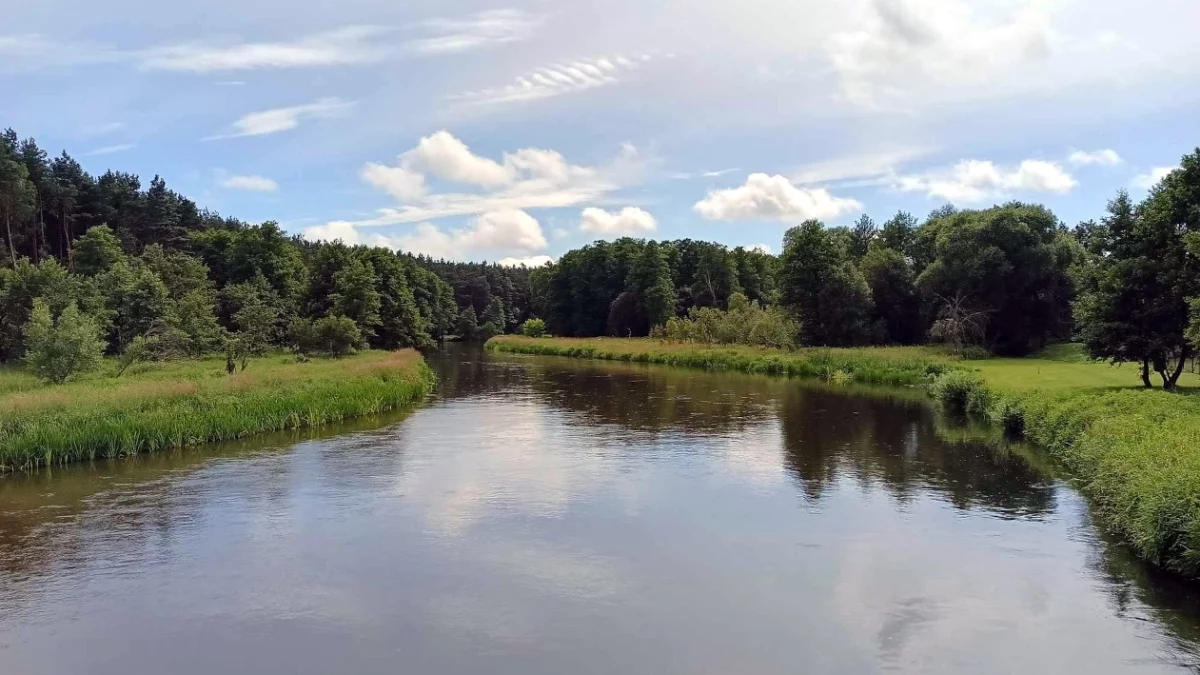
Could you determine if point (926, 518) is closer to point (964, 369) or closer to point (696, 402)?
point (696, 402)

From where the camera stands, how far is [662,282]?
84.2 metres

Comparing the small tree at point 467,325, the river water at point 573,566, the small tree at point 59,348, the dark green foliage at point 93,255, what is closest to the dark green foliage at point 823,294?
the river water at point 573,566

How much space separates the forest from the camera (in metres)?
23.8

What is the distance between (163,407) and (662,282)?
64521 millimetres

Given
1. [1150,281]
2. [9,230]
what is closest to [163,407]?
[1150,281]

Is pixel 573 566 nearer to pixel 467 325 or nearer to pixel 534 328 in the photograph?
pixel 534 328

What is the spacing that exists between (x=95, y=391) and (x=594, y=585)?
63.3 ft

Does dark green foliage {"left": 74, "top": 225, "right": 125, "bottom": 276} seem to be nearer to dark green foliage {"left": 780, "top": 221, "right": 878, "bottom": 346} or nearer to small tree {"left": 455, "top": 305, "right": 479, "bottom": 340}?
dark green foliage {"left": 780, "top": 221, "right": 878, "bottom": 346}

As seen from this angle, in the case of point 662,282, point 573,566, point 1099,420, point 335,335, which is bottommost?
point 573,566

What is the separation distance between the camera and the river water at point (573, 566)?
33.0ft

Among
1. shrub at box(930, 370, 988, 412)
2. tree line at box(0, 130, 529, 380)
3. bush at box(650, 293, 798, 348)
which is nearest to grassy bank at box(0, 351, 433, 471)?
tree line at box(0, 130, 529, 380)

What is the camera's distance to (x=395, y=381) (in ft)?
113

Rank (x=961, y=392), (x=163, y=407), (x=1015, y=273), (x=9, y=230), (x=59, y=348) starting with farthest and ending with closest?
(x=9, y=230) → (x=1015, y=273) → (x=961, y=392) → (x=59, y=348) → (x=163, y=407)

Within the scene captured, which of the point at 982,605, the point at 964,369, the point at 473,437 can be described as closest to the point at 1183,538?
the point at 982,605
